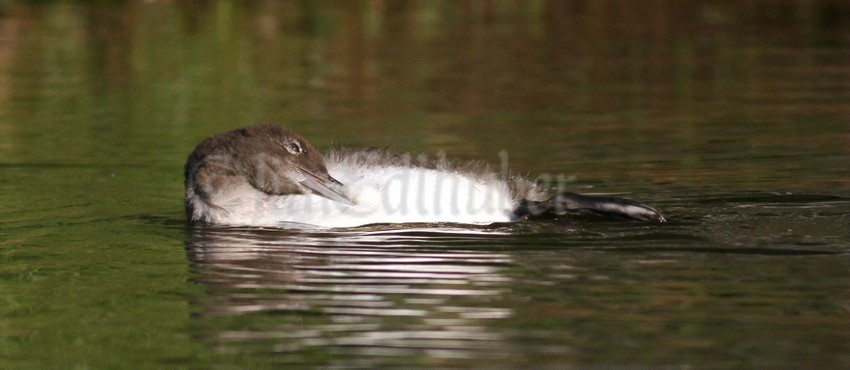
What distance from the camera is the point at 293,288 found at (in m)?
6.74

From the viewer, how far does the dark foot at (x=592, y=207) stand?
26.3 ft

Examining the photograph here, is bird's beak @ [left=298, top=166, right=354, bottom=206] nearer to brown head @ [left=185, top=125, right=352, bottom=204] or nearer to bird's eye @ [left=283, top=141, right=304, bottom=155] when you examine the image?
brown head @ [left=185, top=125, right=352, bottom=204]

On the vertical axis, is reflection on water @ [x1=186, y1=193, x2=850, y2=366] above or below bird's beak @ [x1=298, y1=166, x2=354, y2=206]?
below

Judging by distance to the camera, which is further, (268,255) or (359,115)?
(359,115)

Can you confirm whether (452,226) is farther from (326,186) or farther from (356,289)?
(356,289)

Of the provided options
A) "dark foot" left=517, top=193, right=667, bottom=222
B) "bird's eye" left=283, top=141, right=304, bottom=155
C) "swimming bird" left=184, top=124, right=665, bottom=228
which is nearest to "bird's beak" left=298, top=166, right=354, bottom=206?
"swimming bird" left=184, top=124, right=665, bottom=228

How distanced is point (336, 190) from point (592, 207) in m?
1.42

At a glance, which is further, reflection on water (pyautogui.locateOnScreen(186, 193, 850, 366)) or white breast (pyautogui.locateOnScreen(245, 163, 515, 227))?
white breast (pyautogui.locateOnScreen(245, 163, 515, 227))

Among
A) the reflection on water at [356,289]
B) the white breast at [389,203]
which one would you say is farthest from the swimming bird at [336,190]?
the reflection on water at [356,289]

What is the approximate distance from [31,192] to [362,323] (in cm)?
444

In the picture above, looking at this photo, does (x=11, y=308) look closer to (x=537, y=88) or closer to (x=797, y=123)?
(x=797, y=123)

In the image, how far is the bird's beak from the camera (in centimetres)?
790

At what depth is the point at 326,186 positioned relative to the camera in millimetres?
7949

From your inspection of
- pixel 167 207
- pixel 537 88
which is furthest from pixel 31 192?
pixel 537 88
